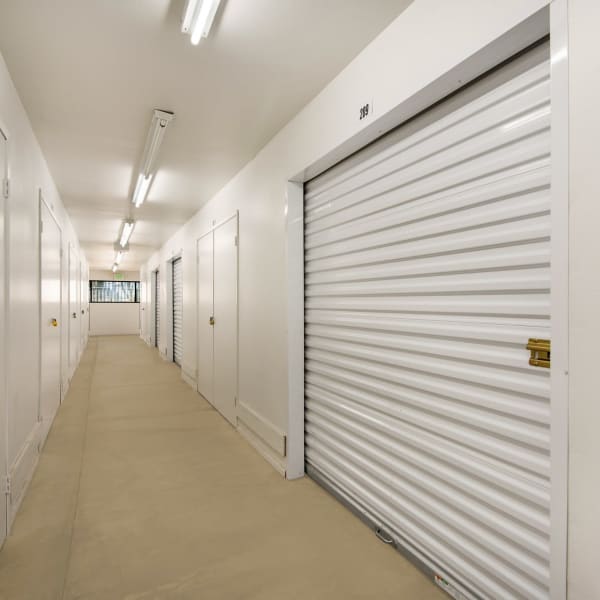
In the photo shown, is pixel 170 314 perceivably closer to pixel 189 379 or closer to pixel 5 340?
pixel 189 379

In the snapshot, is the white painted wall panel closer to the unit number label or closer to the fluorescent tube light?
the fluorescent tube light

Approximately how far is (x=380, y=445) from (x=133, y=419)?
128 inches

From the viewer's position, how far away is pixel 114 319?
15406 millimetres

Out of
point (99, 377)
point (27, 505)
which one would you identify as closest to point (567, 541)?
point (27, 505)

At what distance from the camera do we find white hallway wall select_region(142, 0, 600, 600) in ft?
3.78

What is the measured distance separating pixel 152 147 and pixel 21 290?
1.54m

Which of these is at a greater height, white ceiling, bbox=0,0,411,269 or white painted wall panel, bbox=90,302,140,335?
white ceiling, bbox=0,0,411,269

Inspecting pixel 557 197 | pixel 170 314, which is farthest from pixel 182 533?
pixel 170 314

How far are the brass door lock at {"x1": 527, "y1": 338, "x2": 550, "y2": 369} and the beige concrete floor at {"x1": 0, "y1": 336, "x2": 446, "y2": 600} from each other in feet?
3.94

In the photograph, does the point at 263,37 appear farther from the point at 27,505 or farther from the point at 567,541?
the point at 27,505

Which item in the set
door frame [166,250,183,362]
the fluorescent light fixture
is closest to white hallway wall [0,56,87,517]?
the fluorescent light fixture

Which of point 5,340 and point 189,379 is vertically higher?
point 5,340

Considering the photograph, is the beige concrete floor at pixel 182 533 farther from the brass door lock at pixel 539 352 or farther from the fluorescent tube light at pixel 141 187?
the fluorescent tube light at pixel 141 187

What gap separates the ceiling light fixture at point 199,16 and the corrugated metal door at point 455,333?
108 cm
